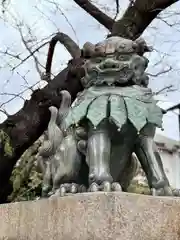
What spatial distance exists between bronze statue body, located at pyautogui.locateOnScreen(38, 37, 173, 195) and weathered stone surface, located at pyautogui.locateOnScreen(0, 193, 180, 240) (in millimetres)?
223

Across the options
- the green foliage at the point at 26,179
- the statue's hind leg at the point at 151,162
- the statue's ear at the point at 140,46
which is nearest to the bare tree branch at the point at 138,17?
the green foliage at the point at 26,179

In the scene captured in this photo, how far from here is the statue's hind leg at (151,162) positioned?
2.56m

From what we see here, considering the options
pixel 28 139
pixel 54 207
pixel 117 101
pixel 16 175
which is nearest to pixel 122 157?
pixel 117 101

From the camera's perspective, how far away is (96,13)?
613cm

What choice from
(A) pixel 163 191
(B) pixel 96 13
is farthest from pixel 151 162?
(B) pixel 96 13

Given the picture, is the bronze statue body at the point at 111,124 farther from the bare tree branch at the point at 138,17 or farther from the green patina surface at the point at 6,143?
the bare tree branch at the point at 138,17

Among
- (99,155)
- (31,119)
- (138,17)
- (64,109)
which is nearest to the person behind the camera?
Answer: (99,155)

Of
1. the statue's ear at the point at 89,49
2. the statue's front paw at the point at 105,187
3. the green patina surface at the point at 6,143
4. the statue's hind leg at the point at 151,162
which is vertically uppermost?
the green patina surface at the point at 6,143

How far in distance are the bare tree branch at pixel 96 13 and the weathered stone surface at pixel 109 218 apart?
13.4 feet

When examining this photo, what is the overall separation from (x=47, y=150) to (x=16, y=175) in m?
3.26

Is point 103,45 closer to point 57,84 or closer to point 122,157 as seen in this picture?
point 122,157

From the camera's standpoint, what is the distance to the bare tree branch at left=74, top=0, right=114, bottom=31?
6.12 m

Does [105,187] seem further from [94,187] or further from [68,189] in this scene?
[68,189]

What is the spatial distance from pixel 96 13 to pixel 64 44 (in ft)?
1.79
